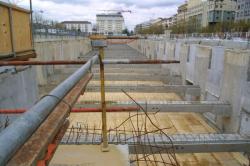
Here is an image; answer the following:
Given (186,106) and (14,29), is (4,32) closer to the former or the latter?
(14,29)

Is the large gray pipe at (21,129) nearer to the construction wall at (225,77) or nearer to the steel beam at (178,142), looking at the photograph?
the steel beam at (178,142)

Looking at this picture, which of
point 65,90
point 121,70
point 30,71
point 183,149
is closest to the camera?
point 65,90

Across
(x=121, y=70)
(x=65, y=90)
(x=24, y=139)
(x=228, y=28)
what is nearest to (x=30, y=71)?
(x=65, y=90)

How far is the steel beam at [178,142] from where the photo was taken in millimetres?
3463

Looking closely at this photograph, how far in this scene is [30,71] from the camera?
5.50 meters

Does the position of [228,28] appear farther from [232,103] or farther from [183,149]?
[183,149]

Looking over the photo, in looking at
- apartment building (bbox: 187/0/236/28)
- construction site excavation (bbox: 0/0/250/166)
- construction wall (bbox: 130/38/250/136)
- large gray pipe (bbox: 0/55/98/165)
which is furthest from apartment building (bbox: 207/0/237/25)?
large gray pipe (bbox: 0/55/98/165)

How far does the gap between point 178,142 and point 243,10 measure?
214ft

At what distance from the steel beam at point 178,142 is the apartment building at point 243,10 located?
196 feet

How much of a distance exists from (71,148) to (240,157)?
4.98 metres

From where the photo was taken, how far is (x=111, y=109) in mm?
2996

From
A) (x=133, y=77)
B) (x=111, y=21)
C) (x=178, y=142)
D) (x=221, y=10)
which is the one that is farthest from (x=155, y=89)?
(x=111, y=21)

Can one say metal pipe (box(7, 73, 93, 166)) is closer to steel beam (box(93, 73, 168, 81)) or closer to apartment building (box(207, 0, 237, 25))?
steel beam (box(93, 73, 168, 81))

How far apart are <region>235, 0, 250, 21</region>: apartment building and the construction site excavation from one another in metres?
53.4
